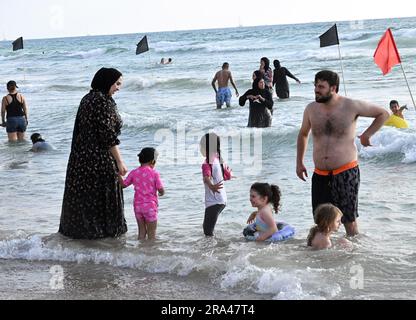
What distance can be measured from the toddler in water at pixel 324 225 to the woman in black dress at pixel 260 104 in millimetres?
7368

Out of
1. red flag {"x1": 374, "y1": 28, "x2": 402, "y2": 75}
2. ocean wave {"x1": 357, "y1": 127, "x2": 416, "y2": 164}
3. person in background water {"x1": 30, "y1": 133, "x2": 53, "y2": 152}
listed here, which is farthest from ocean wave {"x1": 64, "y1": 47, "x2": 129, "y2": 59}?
red flag {"x1": 374, "y1": 28, "x2": 402, "y2": 75}

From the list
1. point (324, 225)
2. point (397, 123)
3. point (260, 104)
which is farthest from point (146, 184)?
point (260, 104)

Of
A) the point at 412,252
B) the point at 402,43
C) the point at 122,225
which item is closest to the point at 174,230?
the point at 122,225

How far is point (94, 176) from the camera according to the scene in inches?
256

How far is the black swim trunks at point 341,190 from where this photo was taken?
6238 mm

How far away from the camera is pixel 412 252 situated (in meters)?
6.33

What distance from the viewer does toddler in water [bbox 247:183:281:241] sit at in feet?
21.9

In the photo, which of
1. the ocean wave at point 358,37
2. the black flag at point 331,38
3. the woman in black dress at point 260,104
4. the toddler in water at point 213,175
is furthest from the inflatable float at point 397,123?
the ocean wave at point 358,37

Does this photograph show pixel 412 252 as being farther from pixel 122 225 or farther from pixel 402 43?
pixel 402 43

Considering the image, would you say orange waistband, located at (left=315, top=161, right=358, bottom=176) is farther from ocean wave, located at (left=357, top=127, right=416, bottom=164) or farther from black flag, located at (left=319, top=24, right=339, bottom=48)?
black flag, located at (left=319, top=24, right=339, bottom=48)

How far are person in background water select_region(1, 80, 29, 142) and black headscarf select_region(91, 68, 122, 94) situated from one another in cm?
785

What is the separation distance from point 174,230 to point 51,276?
1.86m
